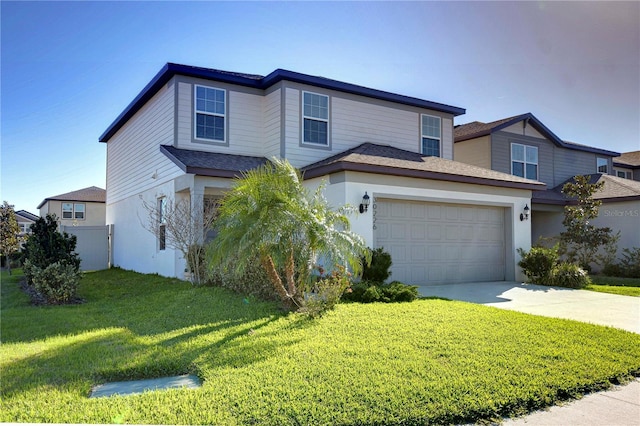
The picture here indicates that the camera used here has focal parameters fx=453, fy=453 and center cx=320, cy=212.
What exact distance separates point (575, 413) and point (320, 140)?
1130cm

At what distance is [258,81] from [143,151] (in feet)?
16.7

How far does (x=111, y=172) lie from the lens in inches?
815

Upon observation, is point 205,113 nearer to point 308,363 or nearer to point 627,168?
point 308,363

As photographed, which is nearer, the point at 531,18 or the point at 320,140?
the point at 531,18

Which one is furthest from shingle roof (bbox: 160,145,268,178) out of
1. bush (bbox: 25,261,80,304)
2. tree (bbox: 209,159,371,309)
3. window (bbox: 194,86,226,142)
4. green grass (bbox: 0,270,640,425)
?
green grass (bbox: 0,270,640,425)

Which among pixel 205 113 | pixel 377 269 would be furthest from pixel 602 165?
pixel 205 113

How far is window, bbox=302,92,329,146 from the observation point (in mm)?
13977

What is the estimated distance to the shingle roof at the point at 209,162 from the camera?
11.7 metres

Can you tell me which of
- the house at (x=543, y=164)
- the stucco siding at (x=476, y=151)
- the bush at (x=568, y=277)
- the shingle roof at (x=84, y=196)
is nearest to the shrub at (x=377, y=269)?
the bush at (x=568, y=277)

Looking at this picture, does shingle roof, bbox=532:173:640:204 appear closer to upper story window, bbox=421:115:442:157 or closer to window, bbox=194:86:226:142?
upper story window, bbox=421:115:442:157

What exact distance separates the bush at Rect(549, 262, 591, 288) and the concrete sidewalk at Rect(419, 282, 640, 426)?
0.56m

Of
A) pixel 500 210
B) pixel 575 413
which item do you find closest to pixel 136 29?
pixel 575 413

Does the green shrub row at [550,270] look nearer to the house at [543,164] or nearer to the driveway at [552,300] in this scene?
the driveway at [552,300]

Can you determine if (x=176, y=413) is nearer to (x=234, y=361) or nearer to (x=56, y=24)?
(x=234, y=361)
